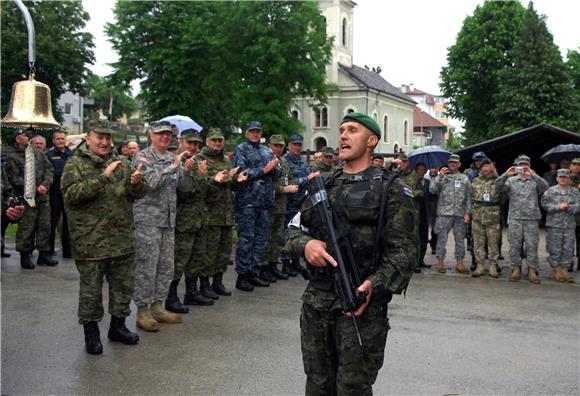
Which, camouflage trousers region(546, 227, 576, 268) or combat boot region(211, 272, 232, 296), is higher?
camouflage trousers region(546, 227, 576, 268)

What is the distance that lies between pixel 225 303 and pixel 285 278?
191 centimetres

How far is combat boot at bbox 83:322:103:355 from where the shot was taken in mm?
5363

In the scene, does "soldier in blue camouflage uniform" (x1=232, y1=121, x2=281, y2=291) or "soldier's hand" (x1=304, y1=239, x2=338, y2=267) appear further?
"soldier in blue camouflage uniform" (x1=232, y1=121, x2=281, y2=291)

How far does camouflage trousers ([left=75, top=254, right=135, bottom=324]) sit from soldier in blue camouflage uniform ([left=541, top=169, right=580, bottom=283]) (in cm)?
696

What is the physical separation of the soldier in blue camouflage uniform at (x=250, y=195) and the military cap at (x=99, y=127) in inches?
107

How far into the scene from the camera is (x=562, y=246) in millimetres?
9688

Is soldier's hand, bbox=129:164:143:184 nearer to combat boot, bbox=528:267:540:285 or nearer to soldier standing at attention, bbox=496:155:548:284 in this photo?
soldier standing at attention, bbox=496:155:548:284

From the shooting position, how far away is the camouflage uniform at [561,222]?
959cm

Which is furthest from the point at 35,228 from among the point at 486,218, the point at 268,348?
the point at 486,218

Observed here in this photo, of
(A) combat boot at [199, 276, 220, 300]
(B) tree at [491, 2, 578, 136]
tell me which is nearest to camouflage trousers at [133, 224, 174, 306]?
(A) combat boot at [199, 276, 220, 300]

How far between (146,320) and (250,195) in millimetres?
2574

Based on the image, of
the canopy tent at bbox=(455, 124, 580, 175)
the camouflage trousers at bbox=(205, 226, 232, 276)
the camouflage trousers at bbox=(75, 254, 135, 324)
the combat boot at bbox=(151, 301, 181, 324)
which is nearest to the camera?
the camouflage trousers at bbox=(75, 254, 135, 324)

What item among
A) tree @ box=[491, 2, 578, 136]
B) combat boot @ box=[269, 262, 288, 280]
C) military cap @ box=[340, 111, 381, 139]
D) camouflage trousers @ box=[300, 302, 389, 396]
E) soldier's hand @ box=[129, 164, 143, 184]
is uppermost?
tree @ box=[491, 2, 578, 136]

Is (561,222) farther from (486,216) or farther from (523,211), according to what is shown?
(486,216)
